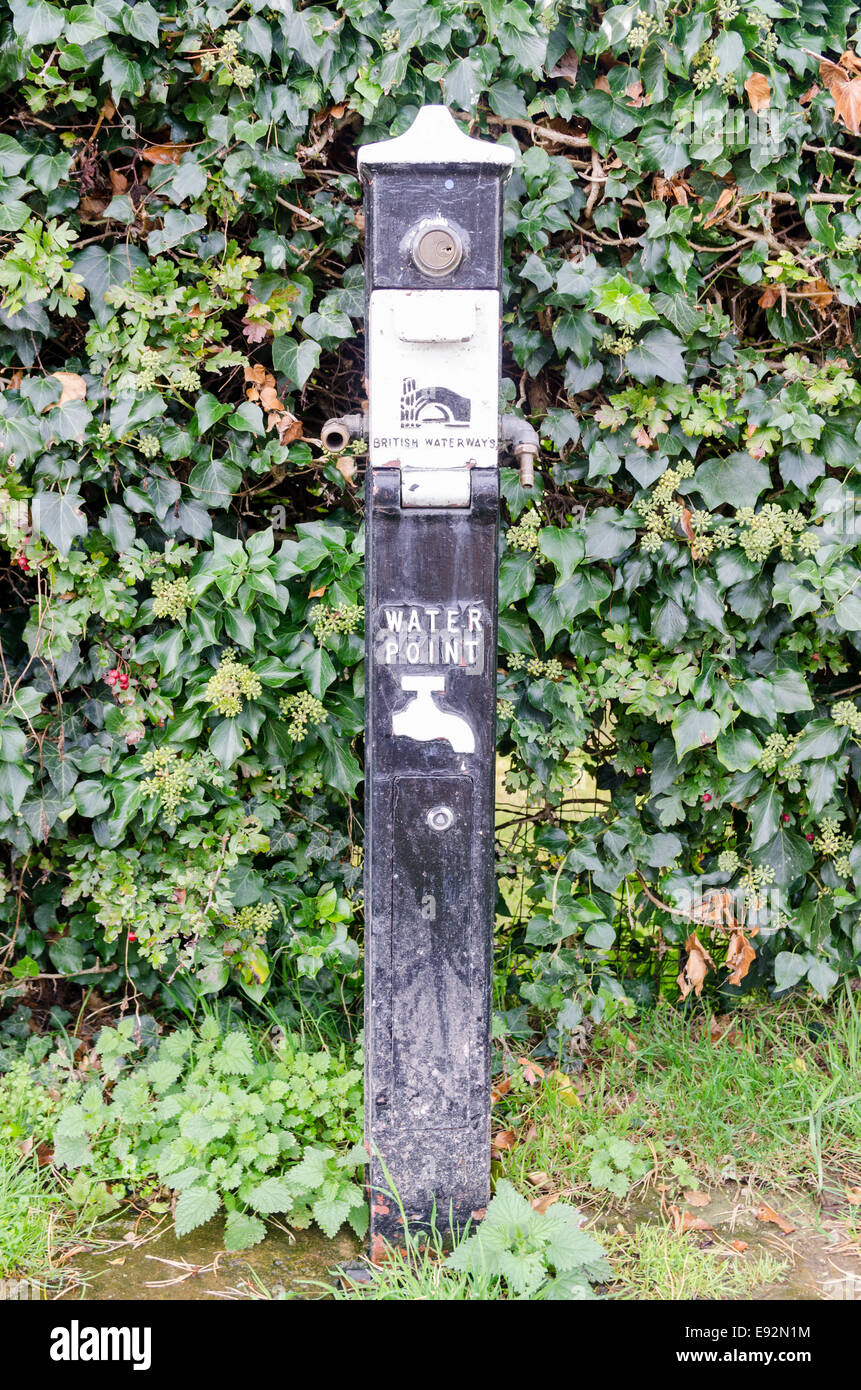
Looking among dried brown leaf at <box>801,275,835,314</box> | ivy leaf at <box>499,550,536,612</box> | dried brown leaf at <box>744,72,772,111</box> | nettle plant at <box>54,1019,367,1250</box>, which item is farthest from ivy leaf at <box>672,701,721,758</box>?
dried brown leaf at <box>744,72,772,111</box>

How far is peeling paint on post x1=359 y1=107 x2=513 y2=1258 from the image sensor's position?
2.07 meters

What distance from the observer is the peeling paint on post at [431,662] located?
207 cm

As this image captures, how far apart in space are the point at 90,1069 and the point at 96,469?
1.60 metres

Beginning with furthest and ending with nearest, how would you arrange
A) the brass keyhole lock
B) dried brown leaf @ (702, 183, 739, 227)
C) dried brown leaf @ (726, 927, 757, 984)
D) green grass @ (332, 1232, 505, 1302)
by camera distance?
dried brown leaf @ (726, 927, 757, 984) < dried brown leaf @ (702, 183, 739, 227) < green grass @ (332, 1232, 505, 1302) < the brass keyhole lock

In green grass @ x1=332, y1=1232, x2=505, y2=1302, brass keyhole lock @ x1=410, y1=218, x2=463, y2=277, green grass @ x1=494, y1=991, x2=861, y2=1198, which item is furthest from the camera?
green grass @ x1=494, y1=991, x2=861, y2=1198

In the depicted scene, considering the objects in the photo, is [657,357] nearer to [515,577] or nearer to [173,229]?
[515,577]

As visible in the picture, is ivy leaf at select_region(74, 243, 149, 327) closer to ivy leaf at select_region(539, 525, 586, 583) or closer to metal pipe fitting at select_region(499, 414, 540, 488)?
metal pipe fitting at select_region(499, 414, 540, 488)

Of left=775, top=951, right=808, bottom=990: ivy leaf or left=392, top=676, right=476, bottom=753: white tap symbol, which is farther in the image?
left=775, top=951, right=808, bottom=990: ivy leaf

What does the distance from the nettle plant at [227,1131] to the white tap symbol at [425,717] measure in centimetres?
98

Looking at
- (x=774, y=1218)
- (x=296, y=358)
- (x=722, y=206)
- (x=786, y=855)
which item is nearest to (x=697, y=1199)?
(x=774, y=1218)

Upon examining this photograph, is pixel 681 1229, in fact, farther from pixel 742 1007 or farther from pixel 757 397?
pixel 757 397

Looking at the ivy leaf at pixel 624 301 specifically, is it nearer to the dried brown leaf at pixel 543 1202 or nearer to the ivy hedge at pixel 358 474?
the ivy hedge at pixel 358 474

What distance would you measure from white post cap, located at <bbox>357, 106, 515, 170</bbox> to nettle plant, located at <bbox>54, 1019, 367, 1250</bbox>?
202 cm

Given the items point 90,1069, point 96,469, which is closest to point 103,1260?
point 90,1069
